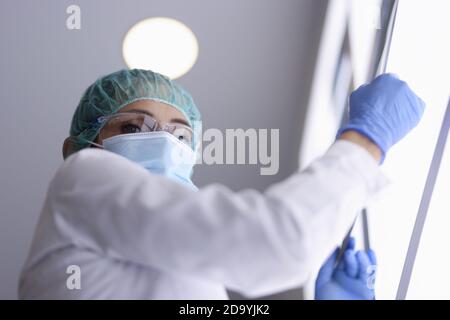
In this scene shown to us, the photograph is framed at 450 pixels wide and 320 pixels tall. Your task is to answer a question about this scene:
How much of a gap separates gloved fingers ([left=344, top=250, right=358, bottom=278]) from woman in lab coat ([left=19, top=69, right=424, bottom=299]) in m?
0.30

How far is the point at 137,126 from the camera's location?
119 centimetres

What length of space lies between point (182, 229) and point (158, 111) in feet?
1.69

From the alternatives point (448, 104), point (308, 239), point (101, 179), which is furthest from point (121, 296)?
point (448, 104)

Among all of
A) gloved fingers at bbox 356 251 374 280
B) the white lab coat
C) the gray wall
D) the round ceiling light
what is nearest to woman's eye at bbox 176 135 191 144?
the white lab coat

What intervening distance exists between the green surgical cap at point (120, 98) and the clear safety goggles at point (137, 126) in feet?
0.11

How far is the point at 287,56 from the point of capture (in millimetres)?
2318

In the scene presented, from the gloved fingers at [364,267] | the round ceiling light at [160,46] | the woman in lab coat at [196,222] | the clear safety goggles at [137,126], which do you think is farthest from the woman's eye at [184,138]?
the round ceiling light at [160,46]

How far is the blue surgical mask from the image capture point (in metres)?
1.12

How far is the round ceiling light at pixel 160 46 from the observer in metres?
2.10

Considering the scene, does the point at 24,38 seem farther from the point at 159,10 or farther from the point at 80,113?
the point at 80,113
